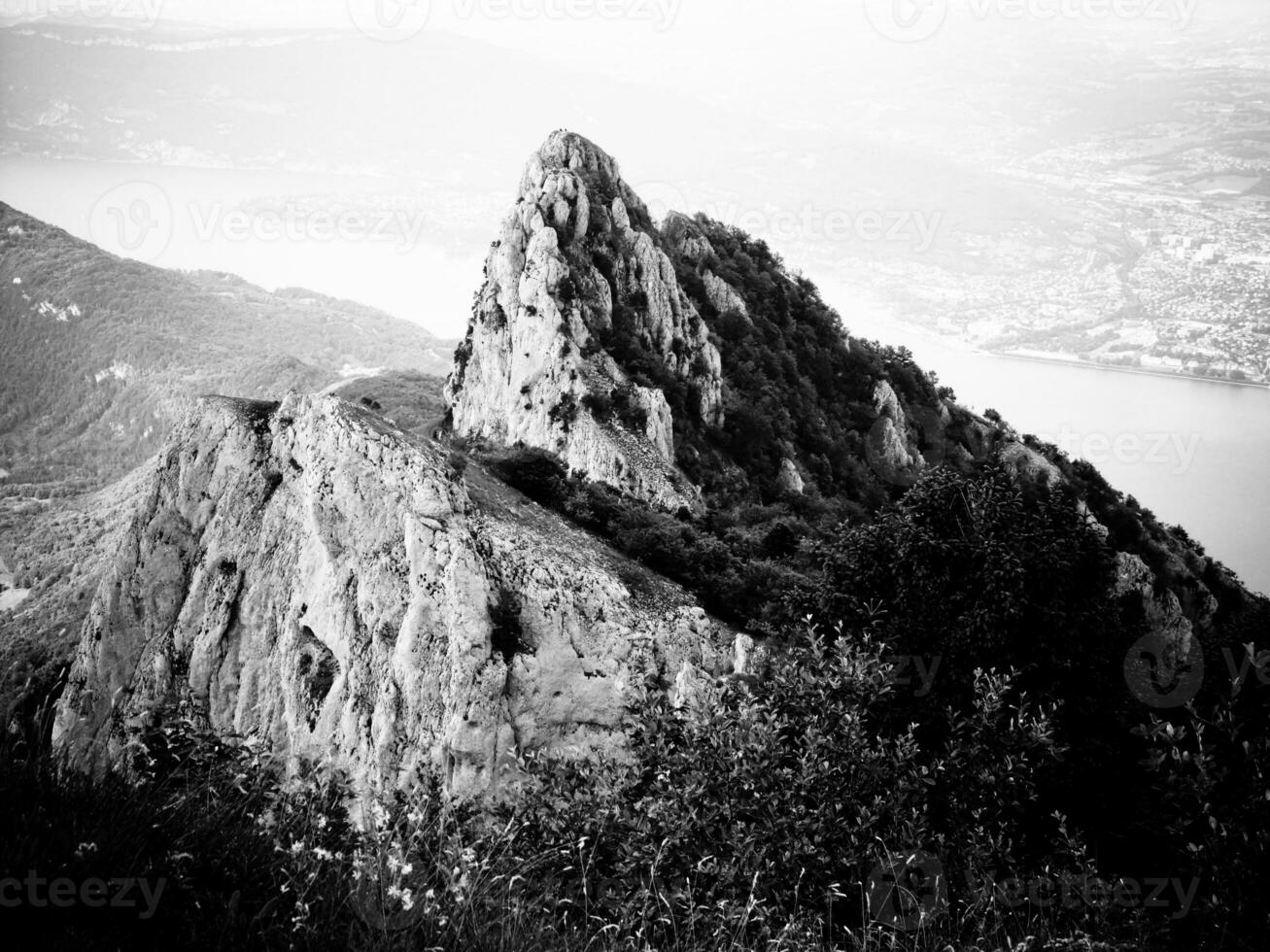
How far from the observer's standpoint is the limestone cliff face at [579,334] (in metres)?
30.1

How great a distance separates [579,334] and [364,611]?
64.6 ft

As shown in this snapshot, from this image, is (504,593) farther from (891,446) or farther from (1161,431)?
(1161,431)

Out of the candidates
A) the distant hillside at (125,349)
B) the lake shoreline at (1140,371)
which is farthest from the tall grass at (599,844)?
the lake shoreline at (1140,371)

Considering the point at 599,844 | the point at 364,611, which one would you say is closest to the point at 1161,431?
the point at 364,611

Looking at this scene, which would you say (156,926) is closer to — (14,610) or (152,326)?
(14,610)

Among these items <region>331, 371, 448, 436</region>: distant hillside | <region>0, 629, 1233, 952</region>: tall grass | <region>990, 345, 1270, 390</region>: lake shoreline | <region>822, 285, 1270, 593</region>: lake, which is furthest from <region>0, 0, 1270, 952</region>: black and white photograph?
<region>990, 345, 1270, 390</region>: lake shoreline

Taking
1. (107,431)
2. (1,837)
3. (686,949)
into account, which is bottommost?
(107,431)

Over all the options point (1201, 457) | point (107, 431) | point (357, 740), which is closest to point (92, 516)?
point (107, 431)

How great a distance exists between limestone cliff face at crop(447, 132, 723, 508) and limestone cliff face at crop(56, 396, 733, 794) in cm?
1156

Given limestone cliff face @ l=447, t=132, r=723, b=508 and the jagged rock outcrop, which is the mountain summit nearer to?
limestone cliff face @ l=447, t=132, r=723, b=508

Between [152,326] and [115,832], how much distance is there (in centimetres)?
17086

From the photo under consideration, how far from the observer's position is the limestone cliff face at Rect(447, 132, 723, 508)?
30.1m

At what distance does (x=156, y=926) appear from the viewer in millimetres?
3543

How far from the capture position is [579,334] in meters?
32.7
